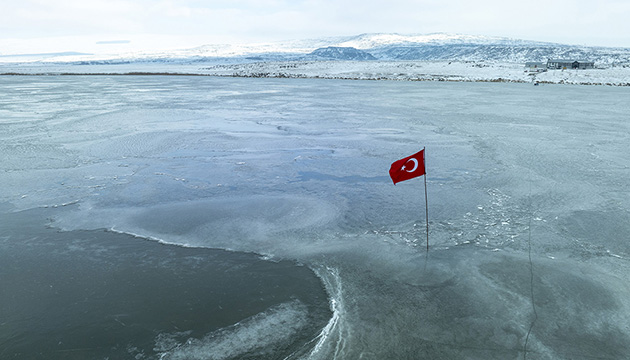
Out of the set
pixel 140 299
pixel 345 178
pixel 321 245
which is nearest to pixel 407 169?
pixel 321 245

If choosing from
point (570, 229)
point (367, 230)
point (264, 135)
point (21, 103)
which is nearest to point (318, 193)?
point (367, 230)

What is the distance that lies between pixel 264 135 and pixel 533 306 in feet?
44.4

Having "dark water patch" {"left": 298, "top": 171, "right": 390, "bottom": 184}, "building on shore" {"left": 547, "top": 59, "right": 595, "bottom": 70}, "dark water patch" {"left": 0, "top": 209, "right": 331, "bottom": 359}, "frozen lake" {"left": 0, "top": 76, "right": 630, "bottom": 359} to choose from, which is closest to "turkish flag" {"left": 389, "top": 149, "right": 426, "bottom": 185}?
"frozen lake" {"left": 0, "top": 76, "right": 630, "bottom": 359}

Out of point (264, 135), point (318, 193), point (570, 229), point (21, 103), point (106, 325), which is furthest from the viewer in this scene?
point (21, 103)

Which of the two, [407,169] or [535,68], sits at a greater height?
[535,68]

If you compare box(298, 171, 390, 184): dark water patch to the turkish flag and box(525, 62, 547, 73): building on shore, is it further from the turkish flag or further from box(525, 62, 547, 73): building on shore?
box(525, 62, 547, 73): building on shore

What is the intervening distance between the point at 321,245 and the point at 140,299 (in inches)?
130

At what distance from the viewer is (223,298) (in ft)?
20.1

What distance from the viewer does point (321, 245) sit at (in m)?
7.91

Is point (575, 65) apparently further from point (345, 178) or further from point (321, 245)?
point (321, 245)

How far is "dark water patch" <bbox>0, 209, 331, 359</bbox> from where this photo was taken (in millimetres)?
5188

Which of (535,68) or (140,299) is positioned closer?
(140,299)

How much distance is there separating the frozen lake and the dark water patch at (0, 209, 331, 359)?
0.10ft

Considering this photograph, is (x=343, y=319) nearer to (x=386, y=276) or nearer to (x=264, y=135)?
(x=386, y=276)
